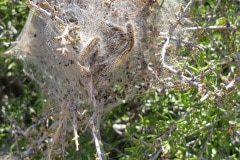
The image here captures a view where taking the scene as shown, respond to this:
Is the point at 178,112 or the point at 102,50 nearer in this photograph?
the point at 102,50

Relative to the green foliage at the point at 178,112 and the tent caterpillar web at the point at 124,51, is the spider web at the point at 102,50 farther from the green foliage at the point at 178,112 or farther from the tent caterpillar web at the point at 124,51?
the green foliage at the point at 178,112

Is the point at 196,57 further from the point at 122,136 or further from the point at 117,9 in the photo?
the point at 122,136

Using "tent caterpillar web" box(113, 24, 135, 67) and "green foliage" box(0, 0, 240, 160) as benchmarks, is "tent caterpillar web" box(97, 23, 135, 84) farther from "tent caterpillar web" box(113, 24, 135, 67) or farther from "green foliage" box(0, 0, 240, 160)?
"green foliage" box(0, 0, 240, 160)

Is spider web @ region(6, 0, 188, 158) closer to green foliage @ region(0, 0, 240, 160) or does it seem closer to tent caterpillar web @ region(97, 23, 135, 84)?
tent caterpillar web @ region(97, 23, 135, 84)

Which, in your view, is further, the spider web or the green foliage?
the green foliage

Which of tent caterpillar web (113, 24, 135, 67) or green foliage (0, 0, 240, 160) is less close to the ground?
tent caterpillar web (113, 24, 135, 67)

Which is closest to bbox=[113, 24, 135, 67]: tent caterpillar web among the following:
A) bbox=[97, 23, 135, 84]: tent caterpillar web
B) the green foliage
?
bbox=[97, 23, 135, 84]: tent caterpillar web

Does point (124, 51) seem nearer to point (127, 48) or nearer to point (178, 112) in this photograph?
point (127, 48)

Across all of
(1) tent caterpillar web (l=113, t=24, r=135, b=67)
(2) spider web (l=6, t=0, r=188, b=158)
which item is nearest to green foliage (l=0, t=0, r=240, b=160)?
(2) spider web (l=6, t=0, r=188, b=158)

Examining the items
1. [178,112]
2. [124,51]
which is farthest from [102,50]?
[178,112]

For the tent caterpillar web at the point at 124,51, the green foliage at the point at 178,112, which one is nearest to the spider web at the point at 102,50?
the tent caterpillar web at the point at 124,51

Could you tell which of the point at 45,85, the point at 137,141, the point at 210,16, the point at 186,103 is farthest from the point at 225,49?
the point at 45,85
